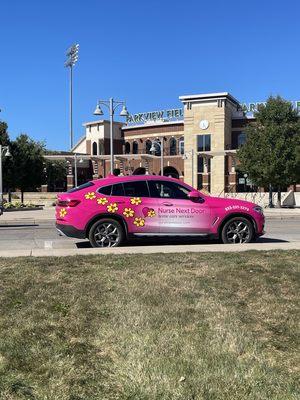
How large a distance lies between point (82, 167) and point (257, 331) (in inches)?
3072

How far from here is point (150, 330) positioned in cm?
448

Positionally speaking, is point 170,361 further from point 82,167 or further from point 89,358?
point 82,167

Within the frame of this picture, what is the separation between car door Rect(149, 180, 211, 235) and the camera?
10812 mm

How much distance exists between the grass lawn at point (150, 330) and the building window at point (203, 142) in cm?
6426

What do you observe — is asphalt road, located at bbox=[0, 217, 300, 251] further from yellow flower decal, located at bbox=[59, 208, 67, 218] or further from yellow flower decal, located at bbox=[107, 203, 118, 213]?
yellow flower decal, located at bbox=[107, 203, 118, 213]

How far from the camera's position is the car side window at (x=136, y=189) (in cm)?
1084

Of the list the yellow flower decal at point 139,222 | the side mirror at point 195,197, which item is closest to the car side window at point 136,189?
the yellow flower decal at point 139,222

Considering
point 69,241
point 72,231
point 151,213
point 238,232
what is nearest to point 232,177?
point 69,241

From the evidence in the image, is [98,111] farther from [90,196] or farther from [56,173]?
[56,173]

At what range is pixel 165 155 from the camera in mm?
76938

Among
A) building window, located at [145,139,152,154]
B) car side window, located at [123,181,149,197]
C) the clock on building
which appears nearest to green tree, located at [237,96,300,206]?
car side window, located at [123,181,149,197]

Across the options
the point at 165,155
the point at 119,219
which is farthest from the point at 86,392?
the point at 165,155

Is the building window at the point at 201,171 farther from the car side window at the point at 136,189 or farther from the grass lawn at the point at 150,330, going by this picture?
the grass lawn at the point at 150,330

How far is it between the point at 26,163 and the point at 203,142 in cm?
3397
